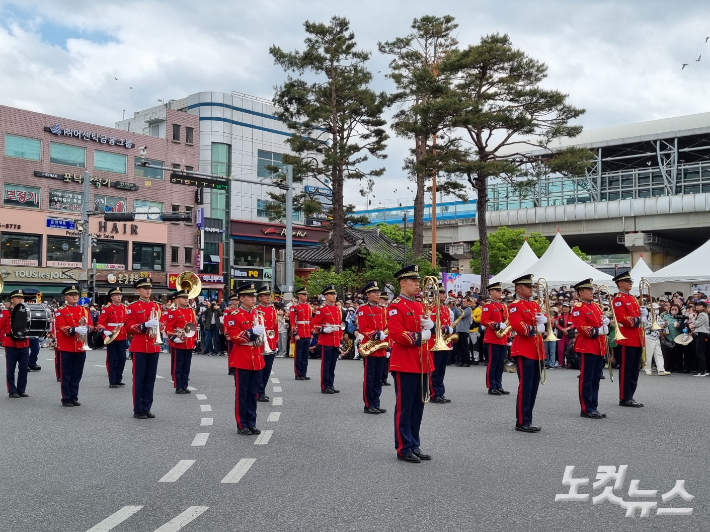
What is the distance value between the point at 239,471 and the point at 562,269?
2333cm

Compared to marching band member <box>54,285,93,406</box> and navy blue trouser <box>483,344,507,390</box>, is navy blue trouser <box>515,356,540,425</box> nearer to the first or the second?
navy blue trouser <box>483,344,507,390</box>

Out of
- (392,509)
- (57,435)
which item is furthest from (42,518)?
(57,435)

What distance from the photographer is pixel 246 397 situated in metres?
9.74

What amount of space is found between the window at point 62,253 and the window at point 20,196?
242cm

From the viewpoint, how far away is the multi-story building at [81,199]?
44625mm

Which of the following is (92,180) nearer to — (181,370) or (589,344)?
(181,370)

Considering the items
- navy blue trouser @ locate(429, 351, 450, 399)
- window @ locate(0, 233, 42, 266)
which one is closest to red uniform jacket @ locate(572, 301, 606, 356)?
navy blue trouser @ locate(429, 351, 450, 399)

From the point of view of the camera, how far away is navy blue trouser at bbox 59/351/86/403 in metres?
12.6

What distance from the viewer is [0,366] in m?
21.4

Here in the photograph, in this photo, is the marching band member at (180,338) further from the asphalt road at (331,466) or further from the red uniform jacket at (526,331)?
the red uniform jacket at (526,331)

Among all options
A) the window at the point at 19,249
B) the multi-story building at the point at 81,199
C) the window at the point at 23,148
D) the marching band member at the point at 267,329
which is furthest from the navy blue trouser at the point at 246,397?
the window at the point at 23,148

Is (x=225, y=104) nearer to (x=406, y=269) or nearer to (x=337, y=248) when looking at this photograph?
(x=337, y=248)

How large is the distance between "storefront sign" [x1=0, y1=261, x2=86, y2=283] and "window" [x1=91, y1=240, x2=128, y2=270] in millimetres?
2078

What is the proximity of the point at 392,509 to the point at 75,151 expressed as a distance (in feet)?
152
